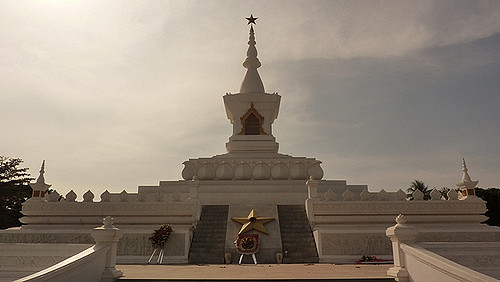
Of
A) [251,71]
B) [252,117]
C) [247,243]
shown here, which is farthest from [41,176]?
[251,71]

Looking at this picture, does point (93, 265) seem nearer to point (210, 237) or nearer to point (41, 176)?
point (210, 237)

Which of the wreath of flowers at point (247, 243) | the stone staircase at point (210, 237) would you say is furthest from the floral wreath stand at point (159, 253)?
the wreath of flowers at point (247, 243)

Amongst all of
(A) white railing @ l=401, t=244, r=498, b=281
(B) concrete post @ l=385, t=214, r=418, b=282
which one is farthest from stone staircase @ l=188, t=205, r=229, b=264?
(A) white railing @ l=401, t=244, r=498, b=281

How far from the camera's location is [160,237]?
16.4 meters

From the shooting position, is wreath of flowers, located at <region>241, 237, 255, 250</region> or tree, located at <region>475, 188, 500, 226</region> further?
tree, located at <region>475, 188, 500, 226</region>

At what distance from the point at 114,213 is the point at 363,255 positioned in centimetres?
1252

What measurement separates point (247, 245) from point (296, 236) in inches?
106

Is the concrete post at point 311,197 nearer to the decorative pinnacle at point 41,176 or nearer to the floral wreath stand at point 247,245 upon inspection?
the floral wreath stand at point 247,245

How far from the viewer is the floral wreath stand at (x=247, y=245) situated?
52.2 feet

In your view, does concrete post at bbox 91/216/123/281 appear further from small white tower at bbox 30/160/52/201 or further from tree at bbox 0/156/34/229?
tree at bbox 0/156/34/229

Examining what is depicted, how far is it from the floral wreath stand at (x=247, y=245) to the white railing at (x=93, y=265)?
6.94 m

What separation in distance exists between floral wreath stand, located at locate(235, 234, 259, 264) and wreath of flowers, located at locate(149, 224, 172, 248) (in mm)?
3264

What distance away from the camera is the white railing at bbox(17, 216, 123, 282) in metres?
7.43

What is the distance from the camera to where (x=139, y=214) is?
18.4 metres
